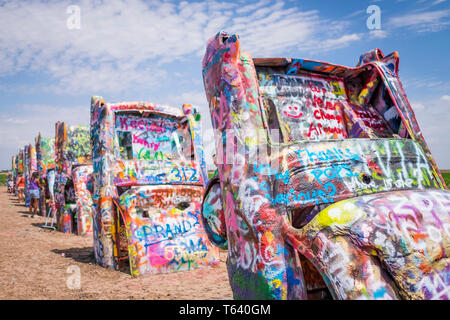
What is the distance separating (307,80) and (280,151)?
40.5 inches

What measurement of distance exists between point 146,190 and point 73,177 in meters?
5.46

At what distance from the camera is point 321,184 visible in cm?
249

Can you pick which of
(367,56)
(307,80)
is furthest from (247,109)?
(367,56)

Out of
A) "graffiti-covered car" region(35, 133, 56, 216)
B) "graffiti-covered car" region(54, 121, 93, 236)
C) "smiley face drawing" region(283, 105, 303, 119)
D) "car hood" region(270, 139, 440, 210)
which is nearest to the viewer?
"car hood" region(270, 139, 440, 210)

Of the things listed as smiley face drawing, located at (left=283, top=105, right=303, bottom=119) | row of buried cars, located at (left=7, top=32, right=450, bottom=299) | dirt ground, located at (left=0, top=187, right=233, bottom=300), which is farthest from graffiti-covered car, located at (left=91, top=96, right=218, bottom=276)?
smiley face drawing, located at (left=283, top=105, right=303, bottom=119)

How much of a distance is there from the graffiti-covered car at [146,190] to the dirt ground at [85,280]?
291 mm

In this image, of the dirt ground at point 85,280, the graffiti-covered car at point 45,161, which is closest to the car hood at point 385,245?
the dirt ground at point 85,280

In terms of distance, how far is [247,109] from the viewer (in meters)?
2.84

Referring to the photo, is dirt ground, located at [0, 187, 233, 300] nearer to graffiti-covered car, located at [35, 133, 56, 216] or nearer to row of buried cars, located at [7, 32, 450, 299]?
row of buried cars, located at [7, 32, 450, 299]

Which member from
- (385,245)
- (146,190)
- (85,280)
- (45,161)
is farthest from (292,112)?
(45,161)

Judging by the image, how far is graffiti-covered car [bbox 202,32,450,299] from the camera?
2043 mm

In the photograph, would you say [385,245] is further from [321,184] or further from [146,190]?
[146,190]

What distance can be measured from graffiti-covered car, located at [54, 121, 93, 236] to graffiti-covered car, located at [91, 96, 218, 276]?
400 cm
